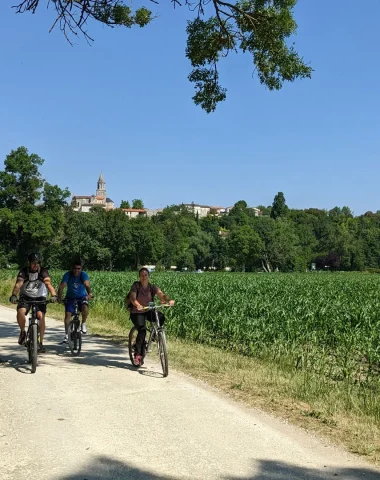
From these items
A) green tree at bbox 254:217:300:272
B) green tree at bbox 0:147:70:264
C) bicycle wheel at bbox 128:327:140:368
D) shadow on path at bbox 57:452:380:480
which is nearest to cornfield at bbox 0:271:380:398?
bicycle wheel at bbox 128:327:140:368

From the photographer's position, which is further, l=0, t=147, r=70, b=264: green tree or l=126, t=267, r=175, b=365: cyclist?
l=0, t=147, r=70, b=264: green tree

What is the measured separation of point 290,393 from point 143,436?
2.64 metres

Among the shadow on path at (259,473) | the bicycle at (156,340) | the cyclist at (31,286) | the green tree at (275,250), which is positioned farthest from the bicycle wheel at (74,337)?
the green tree at (275,250)

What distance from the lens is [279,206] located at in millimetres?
157500

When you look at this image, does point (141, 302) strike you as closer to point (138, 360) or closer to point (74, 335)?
point (138, 360)

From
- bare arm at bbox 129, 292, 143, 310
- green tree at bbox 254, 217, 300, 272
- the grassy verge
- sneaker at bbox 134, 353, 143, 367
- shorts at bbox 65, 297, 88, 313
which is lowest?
the grassy verge

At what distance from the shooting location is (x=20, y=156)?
211 ft

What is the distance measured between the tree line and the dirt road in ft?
189

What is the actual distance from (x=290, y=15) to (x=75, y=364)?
6400 mm

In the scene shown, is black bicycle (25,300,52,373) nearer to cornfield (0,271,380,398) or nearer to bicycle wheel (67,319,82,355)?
bicycle wheel (67,319,82,355)

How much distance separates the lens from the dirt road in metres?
4.25

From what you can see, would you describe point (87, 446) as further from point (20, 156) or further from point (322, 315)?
point (20, 156)

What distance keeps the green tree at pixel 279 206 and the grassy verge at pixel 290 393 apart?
148 m

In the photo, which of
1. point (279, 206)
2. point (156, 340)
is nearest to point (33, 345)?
point (156, 340)
